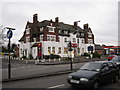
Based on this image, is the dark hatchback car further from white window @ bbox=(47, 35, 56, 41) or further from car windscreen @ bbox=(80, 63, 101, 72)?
white window @ bbox=(47, 35, 56, 41)

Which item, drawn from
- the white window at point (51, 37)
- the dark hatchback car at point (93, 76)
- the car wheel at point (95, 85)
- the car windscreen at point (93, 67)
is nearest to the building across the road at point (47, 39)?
the white window at point (51, 37)

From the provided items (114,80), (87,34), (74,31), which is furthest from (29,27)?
(114,80)

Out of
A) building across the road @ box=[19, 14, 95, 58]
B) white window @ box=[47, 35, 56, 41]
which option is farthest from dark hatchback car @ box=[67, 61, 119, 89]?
white window @ box=[47, 35, 56, 41]

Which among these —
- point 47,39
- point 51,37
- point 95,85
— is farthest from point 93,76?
point 51,37

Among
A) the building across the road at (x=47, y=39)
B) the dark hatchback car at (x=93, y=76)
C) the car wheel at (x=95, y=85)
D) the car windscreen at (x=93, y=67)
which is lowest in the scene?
the car wheel at (x=95, y=85)

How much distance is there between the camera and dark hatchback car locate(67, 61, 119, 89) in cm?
718

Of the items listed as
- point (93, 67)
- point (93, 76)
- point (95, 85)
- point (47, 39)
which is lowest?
point (95, 85)

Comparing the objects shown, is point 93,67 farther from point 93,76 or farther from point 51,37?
point 51,37

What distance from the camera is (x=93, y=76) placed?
7.40 m

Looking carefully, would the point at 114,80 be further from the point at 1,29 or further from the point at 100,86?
the point at 1,29

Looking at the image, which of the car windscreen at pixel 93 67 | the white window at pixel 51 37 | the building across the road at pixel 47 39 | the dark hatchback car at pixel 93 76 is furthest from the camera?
the white window at pixel 51 37

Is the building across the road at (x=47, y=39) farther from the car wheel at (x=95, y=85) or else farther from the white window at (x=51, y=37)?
the car wheel at (x=95, y=85)

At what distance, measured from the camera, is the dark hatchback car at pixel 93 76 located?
23.6 feet

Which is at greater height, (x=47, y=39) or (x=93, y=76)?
(x=47, y=39)
